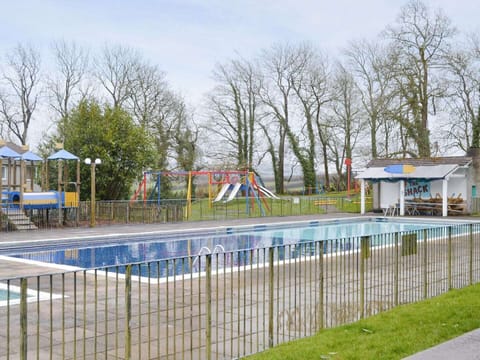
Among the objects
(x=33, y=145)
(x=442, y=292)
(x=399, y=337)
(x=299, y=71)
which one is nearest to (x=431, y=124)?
(x=299, y=71)

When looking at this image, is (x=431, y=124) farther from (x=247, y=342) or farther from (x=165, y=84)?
(x=247, y=342)

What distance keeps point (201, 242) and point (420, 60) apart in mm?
22859

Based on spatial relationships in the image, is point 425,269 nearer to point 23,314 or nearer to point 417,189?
point 23,314

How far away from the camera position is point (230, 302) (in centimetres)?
756

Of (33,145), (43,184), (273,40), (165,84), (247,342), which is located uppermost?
(273,40)

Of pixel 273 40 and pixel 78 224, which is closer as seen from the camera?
pixel 78 224

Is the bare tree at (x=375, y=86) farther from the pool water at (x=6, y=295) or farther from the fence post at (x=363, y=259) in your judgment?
the pool water at (x=6, y=295)

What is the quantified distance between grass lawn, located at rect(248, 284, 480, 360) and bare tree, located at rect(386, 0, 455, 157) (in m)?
29.7

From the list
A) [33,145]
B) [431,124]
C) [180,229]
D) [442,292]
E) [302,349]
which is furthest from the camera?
[33,145]

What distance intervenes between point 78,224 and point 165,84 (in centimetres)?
2383

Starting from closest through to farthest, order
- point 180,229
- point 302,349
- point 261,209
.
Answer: point 302,349 → point 180,229 → point 261,209

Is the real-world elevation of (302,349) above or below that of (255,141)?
below

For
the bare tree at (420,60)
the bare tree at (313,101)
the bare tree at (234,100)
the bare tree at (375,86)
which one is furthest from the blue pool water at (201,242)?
the bare tree at (234,100)

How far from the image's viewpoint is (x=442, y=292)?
8344mm
